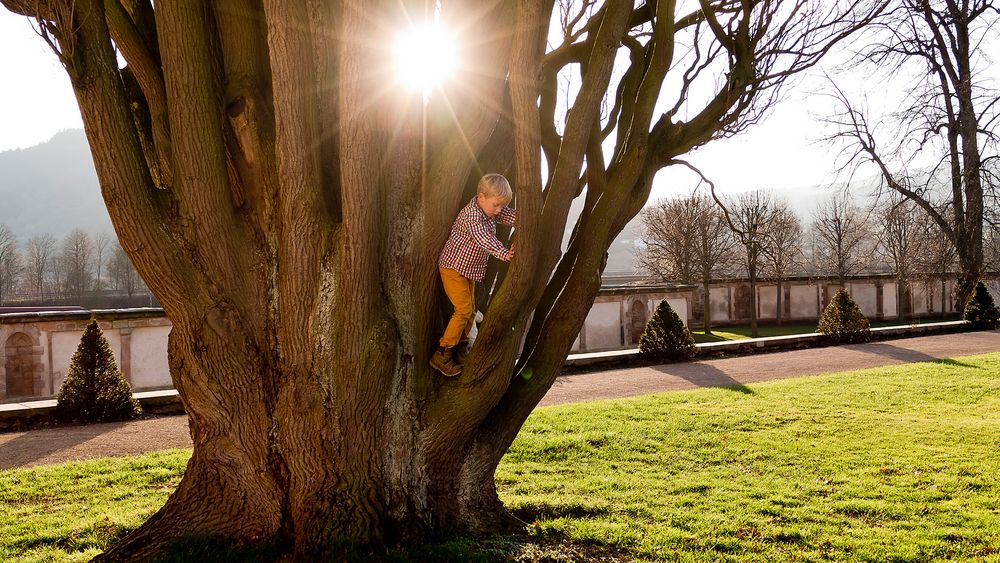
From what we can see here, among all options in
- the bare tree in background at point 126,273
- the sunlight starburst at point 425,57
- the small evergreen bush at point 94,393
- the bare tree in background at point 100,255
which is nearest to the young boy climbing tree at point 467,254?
the sunlight starburst at point 425,57

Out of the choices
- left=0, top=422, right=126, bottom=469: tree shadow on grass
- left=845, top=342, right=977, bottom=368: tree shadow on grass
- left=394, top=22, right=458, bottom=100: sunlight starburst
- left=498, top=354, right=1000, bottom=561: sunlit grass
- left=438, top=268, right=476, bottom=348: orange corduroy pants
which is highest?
left=394, top=22, right=458, bottom=100: sunlight starburst

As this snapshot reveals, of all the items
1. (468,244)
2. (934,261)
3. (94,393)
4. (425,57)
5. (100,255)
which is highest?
(100,255)

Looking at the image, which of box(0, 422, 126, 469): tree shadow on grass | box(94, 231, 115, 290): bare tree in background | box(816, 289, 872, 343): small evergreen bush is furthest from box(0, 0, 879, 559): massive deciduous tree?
box(94, 231, 115, 290): bare tree in background

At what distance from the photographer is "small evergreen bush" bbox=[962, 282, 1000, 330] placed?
22.0 meters

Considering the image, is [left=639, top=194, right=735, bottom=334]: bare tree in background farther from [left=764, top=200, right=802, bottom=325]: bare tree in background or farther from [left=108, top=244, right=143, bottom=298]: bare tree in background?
[left=108, top=244, right=143, bottom=298]: bare tree in background

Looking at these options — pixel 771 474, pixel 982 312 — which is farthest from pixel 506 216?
pixel 982 312

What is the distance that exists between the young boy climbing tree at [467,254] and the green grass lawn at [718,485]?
1139 millimetres

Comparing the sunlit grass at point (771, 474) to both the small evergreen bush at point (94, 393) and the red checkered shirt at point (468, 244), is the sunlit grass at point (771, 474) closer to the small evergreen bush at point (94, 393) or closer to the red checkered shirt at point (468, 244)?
the red checkered shirt at point (468, 244)

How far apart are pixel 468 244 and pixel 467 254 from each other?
0.19 feet

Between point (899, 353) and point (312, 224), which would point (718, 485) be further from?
point (899, 353)

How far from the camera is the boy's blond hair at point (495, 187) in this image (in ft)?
12.3

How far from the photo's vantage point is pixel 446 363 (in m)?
3.95

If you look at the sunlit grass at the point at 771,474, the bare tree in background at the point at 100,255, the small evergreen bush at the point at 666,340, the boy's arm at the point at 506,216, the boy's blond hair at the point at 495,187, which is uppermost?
the bare tree in background at the point at 100,255

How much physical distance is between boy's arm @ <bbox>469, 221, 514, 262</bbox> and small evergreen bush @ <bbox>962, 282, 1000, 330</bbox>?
23.9 meters
